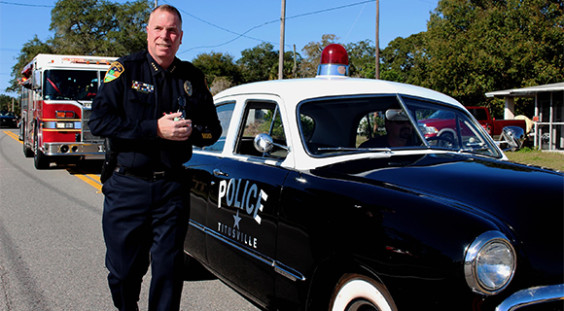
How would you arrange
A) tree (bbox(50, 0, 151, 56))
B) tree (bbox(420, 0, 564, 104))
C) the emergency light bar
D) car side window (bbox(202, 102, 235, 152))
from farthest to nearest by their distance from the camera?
tree (bbox(50, 0, 151, 56)) → tree (bbox(420, 0, 564, 104)) → the emergency light bar → car side window (bbox(202, 102, 235, 152))

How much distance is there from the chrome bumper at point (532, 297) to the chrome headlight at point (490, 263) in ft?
0.18

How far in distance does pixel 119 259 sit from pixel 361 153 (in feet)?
5.22

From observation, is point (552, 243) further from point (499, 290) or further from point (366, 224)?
point (366, 224)

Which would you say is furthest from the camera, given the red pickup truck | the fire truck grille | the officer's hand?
the red pickup truck

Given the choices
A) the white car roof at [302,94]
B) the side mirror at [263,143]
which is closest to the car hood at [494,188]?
the white car roof at [302,94]

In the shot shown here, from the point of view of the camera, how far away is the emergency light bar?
437cm

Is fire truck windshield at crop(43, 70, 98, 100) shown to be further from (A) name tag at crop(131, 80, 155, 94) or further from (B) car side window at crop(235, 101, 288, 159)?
(A) name tag at crop(131, 80, 155, 94)

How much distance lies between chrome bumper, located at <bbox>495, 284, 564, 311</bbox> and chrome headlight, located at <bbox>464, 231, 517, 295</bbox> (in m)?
0.06

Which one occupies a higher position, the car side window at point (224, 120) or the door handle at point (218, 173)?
the car side window at point (224, 120)

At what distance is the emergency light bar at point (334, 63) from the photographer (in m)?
4.37

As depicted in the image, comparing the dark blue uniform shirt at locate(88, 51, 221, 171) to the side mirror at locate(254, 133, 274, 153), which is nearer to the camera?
the dark blue uniform shirt at locate(88, 51, 221, 171)

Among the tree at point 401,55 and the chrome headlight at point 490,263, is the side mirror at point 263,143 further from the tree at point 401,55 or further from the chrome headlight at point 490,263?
the tree at point 401,55

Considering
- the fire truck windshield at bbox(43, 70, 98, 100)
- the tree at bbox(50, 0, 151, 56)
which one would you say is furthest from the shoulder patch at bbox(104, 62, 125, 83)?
the tree at bbox(50, 0, 151, 56)

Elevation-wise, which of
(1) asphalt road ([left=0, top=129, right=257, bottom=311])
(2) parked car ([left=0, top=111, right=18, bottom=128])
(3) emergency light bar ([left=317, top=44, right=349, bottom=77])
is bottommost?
(1) asphalt road ([left=0, top=129, right=257, bottom=311])
